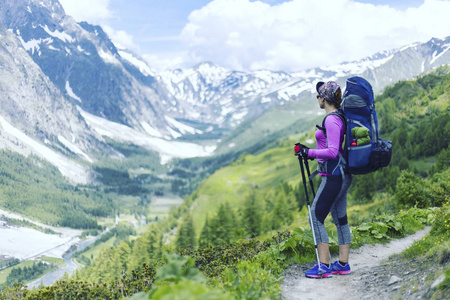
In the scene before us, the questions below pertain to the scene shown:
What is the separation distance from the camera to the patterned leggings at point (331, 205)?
9359 mm

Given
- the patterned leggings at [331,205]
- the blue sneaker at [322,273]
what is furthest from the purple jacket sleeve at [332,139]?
the blue sneaker at [322,273]

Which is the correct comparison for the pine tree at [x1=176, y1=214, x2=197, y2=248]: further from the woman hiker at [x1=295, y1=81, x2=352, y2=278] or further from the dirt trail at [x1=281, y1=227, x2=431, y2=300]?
the woman hiker at [x1=295, y1=81, x2=352, y2=278]

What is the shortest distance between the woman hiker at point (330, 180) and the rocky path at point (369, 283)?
476 mm

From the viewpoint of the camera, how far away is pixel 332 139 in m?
9.10

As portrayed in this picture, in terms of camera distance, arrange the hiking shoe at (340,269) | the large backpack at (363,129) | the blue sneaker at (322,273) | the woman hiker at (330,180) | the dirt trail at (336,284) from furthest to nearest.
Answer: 1. the hiking shoe at (340,269)
2. the blue sneaker at (322,273)
3. the woman hiker at (330,180)
4. the large backpack at (363,129)
5. the dirt trail at (336,284)

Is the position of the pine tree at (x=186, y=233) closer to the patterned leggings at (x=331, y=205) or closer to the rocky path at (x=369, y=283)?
the rocky path at (x=369, y=283)

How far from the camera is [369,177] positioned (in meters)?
62.6

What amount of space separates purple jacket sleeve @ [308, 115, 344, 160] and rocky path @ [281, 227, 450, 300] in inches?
131

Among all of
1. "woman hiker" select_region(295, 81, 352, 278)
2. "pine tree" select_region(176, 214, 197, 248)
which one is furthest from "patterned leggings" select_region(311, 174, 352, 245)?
"pine tree" select_region(176, 214, 197, 248)

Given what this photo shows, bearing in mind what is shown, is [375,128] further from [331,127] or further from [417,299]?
[417,299]

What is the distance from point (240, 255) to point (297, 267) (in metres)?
2.07

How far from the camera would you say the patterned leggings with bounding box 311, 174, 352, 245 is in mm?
9359

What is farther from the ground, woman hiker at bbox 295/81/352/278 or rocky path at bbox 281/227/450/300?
woman hiker at bbox 295/81/352/278

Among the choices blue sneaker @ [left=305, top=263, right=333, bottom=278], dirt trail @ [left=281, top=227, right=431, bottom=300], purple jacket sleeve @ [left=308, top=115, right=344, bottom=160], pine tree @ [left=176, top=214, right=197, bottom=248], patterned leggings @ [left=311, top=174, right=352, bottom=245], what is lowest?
pine tree @ [left=176, top=214, right=197, bottom=248]
